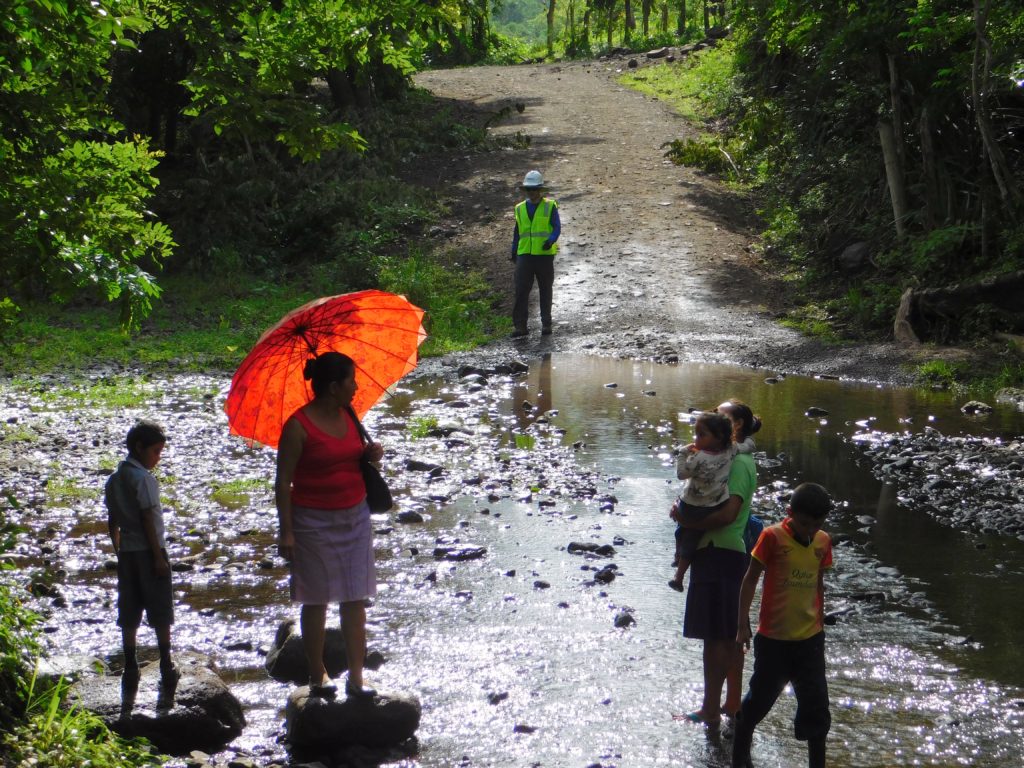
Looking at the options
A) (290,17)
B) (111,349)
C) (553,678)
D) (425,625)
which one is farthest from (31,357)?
(553,678)

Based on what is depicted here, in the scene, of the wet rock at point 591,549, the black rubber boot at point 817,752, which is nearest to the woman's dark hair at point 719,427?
the black rubber boot at point 817,752

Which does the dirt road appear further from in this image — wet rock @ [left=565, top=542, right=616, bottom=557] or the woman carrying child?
the woman carrying child

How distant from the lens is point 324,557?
5.25m

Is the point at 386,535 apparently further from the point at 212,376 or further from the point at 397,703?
the point at 212,376

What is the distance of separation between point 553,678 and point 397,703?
1.02m

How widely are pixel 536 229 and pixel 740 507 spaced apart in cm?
1050

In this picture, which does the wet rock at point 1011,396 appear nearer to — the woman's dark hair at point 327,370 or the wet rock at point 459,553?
the wet rock at point 459,553

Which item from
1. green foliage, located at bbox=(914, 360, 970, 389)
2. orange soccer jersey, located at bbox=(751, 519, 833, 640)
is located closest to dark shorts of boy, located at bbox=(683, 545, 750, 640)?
orange soccer jersey, located at bbox=(751, 519, 833, 640)

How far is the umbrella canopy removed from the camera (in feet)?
17.8

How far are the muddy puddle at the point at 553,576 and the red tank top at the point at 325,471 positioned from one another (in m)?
1.14

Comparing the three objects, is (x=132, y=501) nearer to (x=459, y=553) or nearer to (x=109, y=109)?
(x=459, y=553)

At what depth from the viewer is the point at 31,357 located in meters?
15.2

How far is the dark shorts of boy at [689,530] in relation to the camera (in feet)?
17.0

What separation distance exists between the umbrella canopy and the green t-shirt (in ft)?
6.06
